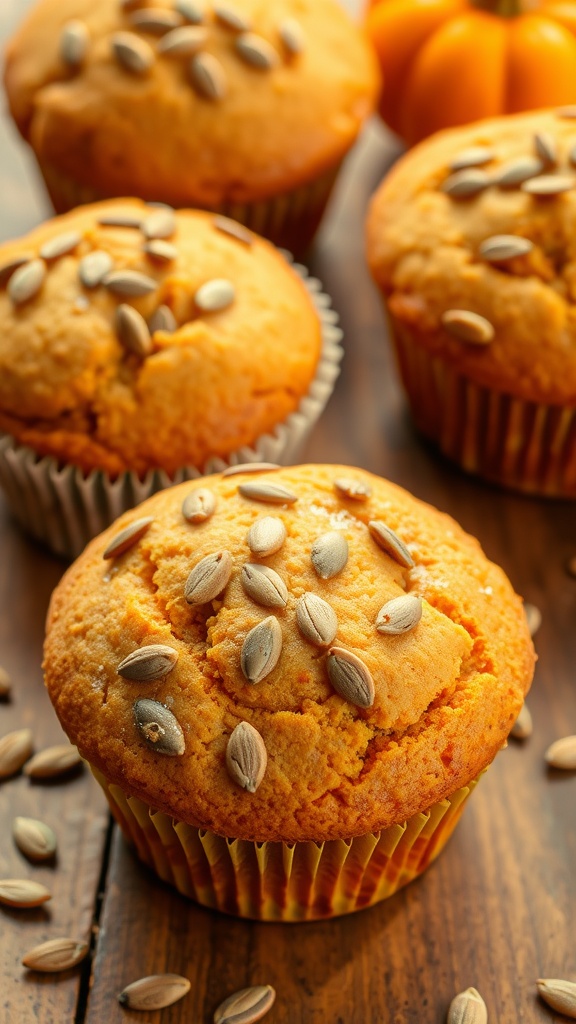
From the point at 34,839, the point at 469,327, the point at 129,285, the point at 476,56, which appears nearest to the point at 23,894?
the point at 34,839

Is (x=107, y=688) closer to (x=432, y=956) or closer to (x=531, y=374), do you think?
(x=432, y=956)

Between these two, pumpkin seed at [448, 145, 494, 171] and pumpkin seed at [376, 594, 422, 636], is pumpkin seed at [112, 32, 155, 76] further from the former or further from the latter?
pumpkin seed at [376, 594, 422, 636]

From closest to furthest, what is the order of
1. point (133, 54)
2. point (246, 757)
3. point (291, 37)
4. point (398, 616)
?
1. point (246, 757)
2. point (398, 616)
3. point (133, 54)
4. point (291, 37)

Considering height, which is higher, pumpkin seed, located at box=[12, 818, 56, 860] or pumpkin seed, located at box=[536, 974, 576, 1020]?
pumpkin seed, located at box=[12, 818, 56, 860]

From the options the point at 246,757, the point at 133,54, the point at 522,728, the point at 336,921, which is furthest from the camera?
the point at 133,54

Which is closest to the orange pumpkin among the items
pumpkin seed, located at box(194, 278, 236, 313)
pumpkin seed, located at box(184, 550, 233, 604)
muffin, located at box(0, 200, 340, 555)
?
muffin, located at box(0, 200, 340, 555)

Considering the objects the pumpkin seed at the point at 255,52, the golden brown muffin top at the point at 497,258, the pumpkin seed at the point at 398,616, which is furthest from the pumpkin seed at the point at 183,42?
the pumpkin seed at the point at 398,616

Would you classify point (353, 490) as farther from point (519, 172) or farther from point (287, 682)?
point (519, 172)
